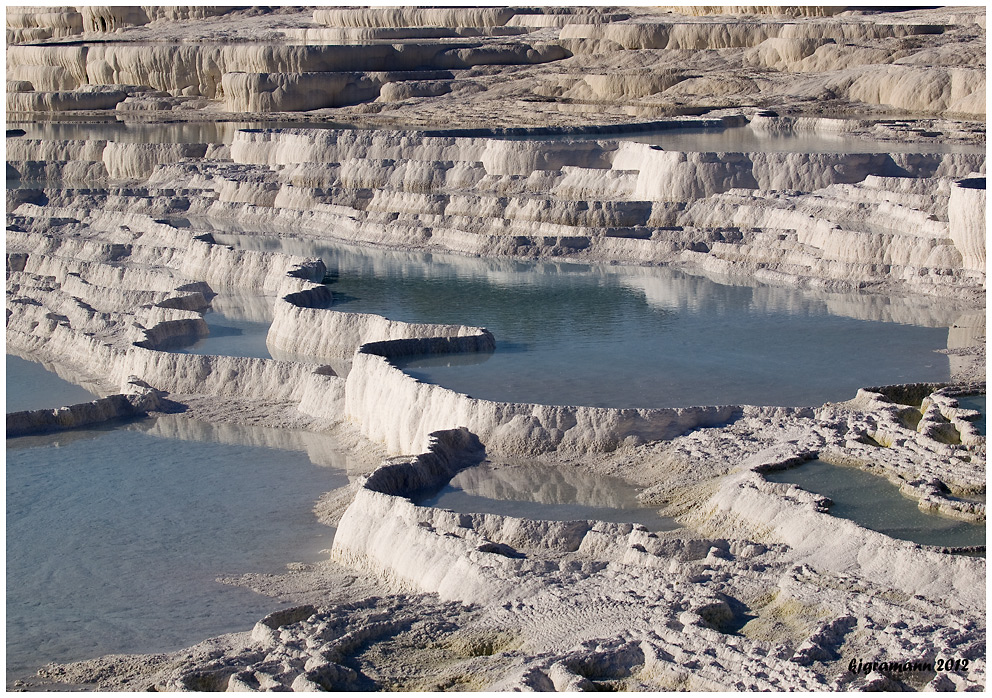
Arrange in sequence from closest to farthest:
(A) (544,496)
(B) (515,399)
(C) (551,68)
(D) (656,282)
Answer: (A) (544,496) < (B) (515,399) < (D) (656,282) < (C) (551,68)

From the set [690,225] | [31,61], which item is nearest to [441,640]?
[690,225]

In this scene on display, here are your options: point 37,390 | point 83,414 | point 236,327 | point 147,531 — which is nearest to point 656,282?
point 236,327

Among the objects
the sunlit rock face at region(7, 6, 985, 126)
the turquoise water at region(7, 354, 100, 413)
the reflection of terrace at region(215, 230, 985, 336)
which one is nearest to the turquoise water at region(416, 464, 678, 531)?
the reflection of terrace at region(215, 230, 985, 336)

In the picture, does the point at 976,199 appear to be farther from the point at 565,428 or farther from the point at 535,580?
the point at 535,580

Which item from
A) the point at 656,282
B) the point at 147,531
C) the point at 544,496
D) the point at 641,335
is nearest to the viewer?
the point at 544,496

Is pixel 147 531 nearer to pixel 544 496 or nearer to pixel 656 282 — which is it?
pixel 544 496

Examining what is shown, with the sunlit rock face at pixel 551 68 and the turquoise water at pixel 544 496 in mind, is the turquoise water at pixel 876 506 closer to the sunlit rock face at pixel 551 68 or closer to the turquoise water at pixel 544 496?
the turquoise water at pixel 544 496

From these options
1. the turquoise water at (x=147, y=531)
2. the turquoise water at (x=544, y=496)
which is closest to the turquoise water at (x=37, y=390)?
the turquoise water at (x=147, y=531)
